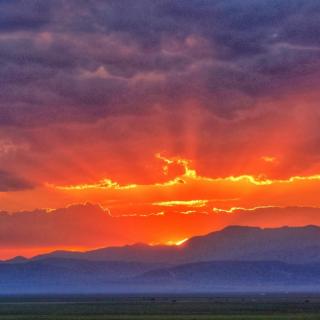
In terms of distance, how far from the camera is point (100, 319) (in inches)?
4193

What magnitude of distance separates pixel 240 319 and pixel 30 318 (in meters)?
29.8

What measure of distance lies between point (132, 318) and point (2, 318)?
1991 centimetres

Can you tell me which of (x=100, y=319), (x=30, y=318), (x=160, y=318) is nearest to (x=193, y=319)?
(x=160, y=318)

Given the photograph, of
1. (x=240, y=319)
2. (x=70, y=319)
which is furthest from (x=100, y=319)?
(x=240, y=319)

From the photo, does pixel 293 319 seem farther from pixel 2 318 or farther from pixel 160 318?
pixel 2 318

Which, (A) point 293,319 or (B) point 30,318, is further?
(B) point 30,318

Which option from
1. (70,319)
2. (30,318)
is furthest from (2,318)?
(70,319)

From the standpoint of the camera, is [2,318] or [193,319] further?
[2,318]

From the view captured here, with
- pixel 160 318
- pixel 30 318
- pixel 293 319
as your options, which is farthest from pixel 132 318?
pixel 293 319

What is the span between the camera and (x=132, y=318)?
356ft

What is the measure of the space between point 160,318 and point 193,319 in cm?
550

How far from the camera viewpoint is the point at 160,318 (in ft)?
352

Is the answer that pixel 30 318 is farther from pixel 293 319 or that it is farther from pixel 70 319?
pixel 293 319

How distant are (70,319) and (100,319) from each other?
4.30m
